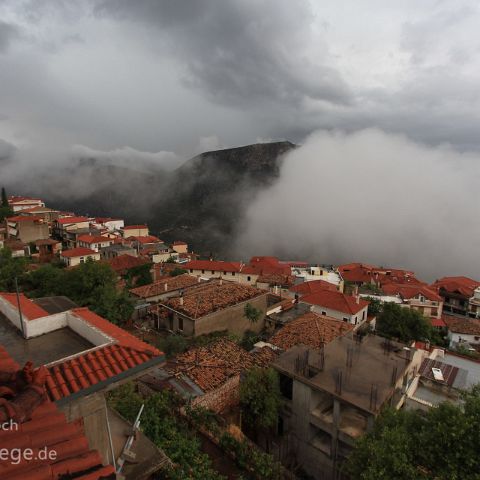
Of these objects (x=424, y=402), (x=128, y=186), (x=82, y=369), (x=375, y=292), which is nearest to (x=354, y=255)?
(x=375, y=292)

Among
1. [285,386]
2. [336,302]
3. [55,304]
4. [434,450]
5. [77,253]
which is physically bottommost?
[336,302]

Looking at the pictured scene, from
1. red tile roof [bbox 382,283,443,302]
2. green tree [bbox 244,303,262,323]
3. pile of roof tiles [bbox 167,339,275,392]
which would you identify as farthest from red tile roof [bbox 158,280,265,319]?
red tile roof [bbox 382,283,443,302]

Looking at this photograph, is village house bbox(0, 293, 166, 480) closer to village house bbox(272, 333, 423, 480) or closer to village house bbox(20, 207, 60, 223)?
village house bbox(272, 333, 423, 480)

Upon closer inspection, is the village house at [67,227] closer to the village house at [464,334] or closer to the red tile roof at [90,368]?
the village house at [464,334]

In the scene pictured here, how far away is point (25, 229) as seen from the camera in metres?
55.2

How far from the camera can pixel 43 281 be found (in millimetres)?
29312

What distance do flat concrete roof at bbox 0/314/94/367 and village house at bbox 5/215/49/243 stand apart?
188ft

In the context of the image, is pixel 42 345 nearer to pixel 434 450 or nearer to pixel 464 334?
pixel 434 450

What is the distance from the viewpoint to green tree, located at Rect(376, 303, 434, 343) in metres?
29.3

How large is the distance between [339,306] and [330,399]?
60.5 ft

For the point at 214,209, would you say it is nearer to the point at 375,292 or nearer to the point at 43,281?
the point at 375,292

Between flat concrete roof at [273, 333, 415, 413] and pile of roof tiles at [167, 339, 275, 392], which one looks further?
pile of roof tiles at [167, 339, 275, 392]

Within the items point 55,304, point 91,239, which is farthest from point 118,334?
point 91,239

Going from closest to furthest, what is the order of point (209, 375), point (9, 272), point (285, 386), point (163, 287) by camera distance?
point (209, 375)
point (285, 386)
point (9, 272)
point (163, 287)
